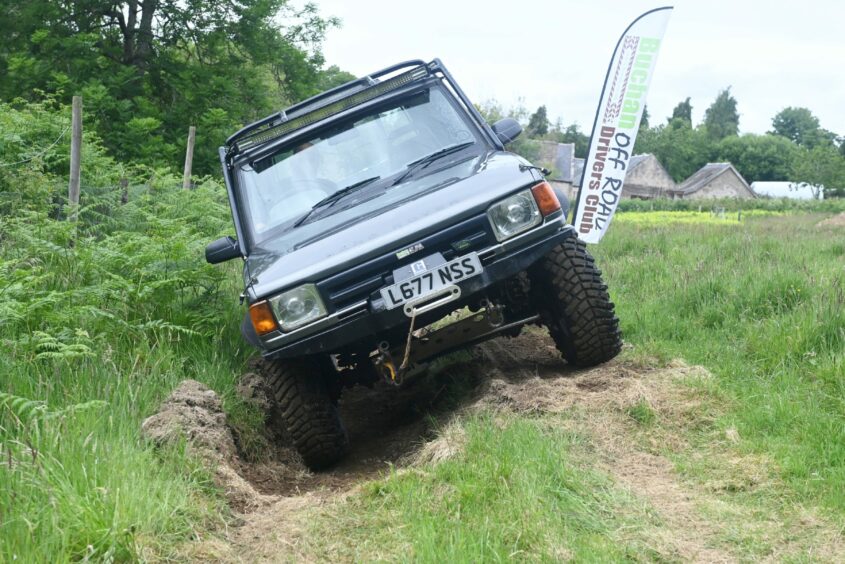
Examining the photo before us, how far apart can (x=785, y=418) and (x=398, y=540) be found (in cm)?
225

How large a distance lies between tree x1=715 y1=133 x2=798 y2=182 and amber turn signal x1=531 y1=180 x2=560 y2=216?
352 feet

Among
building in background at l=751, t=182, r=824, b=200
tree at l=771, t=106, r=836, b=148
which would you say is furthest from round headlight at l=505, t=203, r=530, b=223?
tree at l=771, t=106, r=836, b=148

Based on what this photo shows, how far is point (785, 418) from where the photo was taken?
428cm

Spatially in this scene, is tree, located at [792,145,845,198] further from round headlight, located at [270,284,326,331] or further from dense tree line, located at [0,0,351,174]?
round headlight, located at [270,284,326,331]

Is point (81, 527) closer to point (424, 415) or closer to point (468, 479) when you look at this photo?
point (468, 479)

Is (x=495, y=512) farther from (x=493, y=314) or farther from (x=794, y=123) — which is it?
(x=794, y=123)

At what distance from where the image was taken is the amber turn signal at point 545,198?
4.59m

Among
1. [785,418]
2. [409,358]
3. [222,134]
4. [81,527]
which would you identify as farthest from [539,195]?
[222,134]

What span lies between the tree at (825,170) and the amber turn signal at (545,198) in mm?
85644

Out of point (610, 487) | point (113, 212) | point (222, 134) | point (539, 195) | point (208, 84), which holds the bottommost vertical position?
point (610, 487)

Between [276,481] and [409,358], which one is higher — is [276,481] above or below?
below

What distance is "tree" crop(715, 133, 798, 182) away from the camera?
105188 millimetres

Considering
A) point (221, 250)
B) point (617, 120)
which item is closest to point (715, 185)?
point (617, 120)

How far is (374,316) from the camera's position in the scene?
4.38m
